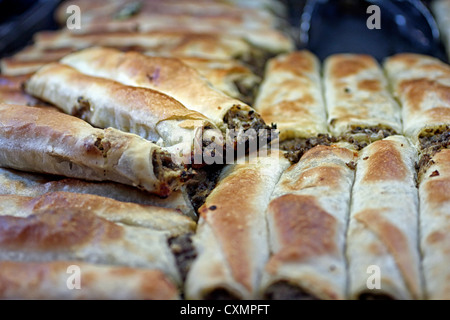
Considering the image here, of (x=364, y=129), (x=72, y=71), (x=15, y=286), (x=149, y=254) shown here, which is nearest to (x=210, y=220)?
(x=149, y=254)

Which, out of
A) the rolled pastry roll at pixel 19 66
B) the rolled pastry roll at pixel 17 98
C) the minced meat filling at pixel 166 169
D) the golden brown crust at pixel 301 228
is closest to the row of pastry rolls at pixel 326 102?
the golden brown crust at pixel 301 228

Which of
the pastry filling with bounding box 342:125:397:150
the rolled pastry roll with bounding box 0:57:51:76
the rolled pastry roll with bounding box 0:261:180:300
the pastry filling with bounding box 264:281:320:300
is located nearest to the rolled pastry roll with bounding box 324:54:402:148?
the pastry filling with bounding box 342:125:397:150

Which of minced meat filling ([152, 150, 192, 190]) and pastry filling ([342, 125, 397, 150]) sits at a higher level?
pastry filling ([342, 125, 397, 150])

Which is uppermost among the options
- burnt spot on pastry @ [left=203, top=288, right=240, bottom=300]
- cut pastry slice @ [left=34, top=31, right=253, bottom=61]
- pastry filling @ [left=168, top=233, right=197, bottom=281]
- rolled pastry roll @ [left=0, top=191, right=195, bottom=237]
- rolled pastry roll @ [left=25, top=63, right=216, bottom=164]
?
cut pastry slice @ [left=34, top=31, right=253, bottom=61]

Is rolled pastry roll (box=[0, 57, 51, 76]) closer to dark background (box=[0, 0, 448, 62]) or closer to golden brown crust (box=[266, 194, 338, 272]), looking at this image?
dark background (box=[0, 0, 448, 62])

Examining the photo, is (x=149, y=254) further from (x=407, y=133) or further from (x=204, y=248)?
(x=407, y=133)

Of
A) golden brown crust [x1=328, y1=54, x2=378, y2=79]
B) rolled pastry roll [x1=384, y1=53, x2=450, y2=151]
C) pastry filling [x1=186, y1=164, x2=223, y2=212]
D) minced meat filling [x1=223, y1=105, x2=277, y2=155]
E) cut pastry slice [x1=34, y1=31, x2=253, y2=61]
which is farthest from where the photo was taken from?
cut pastry slice [x1=34, y1=31, x2=253, y2=61]

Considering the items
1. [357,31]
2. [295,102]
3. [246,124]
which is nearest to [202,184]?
[246,124]
